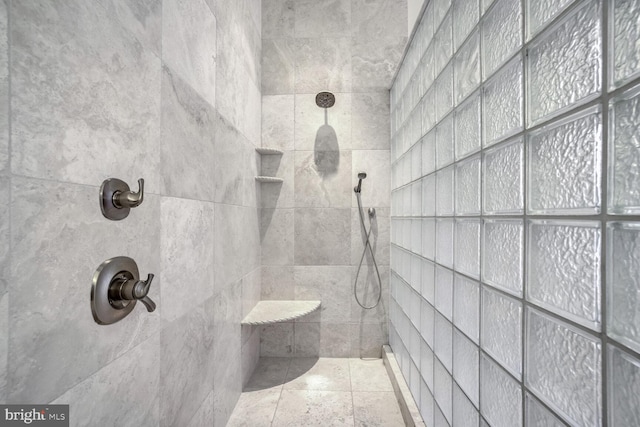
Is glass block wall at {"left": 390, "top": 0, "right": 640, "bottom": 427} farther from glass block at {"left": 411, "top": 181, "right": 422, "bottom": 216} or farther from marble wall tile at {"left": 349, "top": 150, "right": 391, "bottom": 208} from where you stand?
marble wall tile at {"left": 349, "top": 150, "right": 391, "bottom": 208}

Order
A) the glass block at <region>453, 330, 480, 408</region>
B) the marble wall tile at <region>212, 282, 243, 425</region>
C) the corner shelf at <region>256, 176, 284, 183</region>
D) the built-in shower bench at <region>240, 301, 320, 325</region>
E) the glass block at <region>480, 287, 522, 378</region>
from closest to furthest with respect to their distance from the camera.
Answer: the glass block at <region>480, 287, 522, 378</region> → the glass block at <region>453, 330, 480, 408</region> → the marble wall tile at <region>212, 282, 243, 425</region> → the built-in shower bench at <region>240, 301, 320, 325</region> → the corner shelf at <region>256, 176, 284, 183</region>

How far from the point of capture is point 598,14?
45 cm

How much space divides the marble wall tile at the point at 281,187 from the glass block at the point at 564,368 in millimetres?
1773

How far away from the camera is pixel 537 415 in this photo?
1.90 ft

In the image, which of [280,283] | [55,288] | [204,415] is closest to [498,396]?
[55,288]

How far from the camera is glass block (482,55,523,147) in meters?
0.64

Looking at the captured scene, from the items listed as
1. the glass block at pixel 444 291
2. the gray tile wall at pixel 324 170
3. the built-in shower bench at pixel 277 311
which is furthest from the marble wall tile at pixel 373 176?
the glass block at pixel 444 291

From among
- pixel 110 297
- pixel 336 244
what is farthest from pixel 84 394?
pixel 336 244

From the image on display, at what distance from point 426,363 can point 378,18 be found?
2.42 meters

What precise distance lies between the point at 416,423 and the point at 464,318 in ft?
2.57

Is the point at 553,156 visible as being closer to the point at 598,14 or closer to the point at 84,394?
the point at 598,14

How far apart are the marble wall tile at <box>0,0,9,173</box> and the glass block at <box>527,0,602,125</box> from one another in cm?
99

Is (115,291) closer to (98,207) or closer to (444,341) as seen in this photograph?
(98,207)

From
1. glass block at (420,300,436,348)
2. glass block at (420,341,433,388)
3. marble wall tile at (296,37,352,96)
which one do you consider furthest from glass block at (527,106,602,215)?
marble wall tile at (296,37,352,96)
